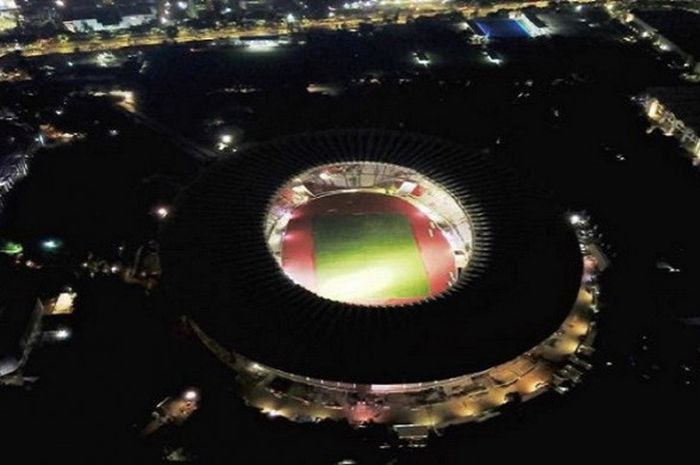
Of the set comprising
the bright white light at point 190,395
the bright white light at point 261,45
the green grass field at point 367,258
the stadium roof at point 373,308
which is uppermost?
the bright white light at point 261,45

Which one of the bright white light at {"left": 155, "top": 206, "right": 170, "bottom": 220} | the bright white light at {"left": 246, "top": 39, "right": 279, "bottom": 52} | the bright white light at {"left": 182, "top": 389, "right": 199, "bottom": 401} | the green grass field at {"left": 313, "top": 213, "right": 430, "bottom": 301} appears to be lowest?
the bright white light at {"left": 182, "top": 389, "right": 199, "bottom": 401}

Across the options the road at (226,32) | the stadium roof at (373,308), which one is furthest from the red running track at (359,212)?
the road at (226,32)

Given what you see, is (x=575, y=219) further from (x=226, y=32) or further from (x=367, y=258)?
(x=226, y=32)

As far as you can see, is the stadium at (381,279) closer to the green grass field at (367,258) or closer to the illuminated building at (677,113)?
the green grass field at (367,258)

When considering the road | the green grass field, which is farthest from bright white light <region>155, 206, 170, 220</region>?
the road

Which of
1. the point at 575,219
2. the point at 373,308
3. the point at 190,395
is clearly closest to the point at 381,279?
the point at 373,308

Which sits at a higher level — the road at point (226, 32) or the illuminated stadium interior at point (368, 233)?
the road at point (226, 32)

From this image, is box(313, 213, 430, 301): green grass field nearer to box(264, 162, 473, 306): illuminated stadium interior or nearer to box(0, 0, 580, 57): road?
box(264, 162, 473, 306): illuminated stadium interior
